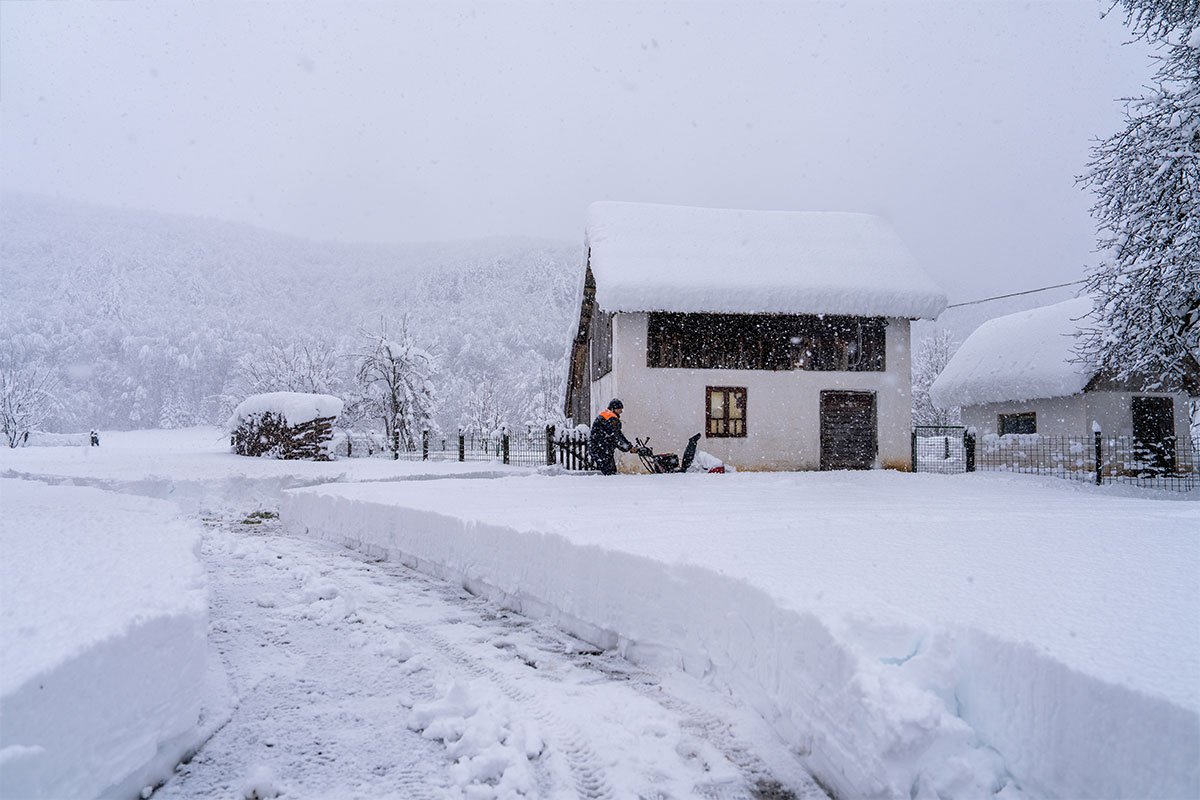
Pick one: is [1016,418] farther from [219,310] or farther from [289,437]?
[219,310]

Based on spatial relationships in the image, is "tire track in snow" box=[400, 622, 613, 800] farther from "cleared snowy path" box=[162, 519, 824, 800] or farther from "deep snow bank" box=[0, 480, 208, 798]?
"deep snow bank" box=[0, 480, 208, 798]

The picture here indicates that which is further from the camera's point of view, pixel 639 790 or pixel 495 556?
pixel 495 556

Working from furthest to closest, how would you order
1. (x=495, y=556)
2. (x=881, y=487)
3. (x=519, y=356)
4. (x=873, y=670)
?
(x=519, y=356)
(x=881, y=487)
(x=495, y=556)
(x=873, y=670)

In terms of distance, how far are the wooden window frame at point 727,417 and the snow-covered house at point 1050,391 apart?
8310 millimetres

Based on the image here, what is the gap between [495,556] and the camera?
20.2 ft

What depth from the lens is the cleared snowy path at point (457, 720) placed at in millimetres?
2867

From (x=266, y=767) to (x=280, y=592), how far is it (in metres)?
3.67

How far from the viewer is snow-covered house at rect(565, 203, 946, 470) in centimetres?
1712

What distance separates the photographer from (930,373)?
179 feet

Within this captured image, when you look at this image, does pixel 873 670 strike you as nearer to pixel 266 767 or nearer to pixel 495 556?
pixel 266 767

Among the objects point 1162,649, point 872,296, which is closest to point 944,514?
point 1162,649

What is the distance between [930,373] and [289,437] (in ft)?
155

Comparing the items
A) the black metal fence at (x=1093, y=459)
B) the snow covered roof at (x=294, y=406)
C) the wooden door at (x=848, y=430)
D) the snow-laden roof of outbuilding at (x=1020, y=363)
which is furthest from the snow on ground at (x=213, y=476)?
the snow-laden roof of outbuilding at (x=1020, y=363)

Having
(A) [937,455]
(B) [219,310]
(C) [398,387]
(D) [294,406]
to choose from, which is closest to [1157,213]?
(A) [937,455]
